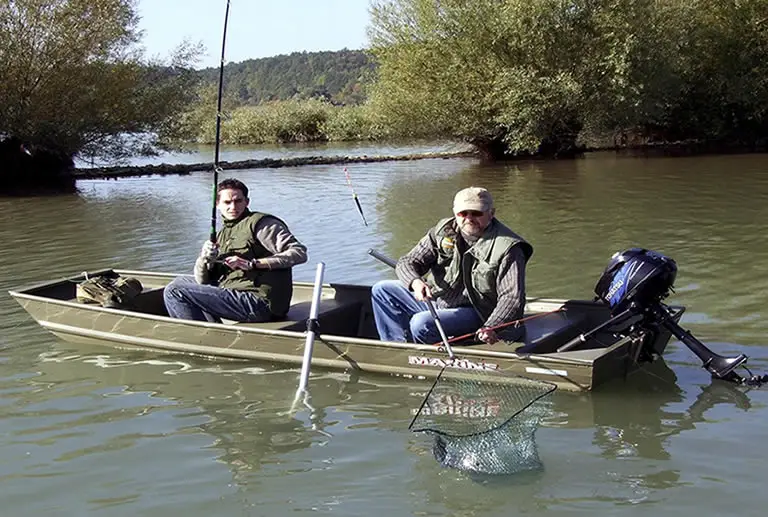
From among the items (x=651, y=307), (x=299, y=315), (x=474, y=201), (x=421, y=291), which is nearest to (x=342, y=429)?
(x=421, y=291)

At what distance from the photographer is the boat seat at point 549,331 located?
626cm

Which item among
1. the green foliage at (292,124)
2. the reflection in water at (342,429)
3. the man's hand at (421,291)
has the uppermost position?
the green foliage at (292,124)

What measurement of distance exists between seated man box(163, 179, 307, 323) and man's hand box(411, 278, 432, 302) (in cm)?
103

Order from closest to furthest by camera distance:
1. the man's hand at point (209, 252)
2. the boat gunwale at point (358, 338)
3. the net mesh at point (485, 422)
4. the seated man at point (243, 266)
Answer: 1. the net mesh at point (485, 422)
2. the boat gunwale at point (358, 338)
3. the seated man at point (243, 266)
4. the man's hand at point (209, 252)

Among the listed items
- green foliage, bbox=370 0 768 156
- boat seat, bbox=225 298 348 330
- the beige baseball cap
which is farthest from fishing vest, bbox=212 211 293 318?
green foliage, bbox=370 0 768 156

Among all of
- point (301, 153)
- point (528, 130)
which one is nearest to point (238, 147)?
point (301, 153)

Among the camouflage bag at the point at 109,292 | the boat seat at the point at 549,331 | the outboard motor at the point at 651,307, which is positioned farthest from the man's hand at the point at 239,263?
the outboard motor at the point at 651,307

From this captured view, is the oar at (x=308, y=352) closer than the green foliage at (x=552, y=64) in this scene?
Yes

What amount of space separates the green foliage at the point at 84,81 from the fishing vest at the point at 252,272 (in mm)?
20056

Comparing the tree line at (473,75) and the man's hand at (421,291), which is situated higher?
the tree line at (473,75)

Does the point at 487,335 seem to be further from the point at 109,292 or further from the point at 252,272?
the point at 109,292

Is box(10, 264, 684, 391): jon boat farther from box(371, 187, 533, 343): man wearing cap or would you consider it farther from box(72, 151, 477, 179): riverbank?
box(72, 151, 477, 179): riverbank

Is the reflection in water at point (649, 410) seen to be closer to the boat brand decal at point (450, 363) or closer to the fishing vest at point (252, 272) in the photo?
the boat brand decal at point (450, 363)

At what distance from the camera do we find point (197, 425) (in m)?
5.91
